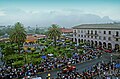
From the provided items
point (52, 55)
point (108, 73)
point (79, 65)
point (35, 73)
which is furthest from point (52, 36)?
point (108, 73)

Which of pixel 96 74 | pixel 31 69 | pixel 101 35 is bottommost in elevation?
pixel 96 74

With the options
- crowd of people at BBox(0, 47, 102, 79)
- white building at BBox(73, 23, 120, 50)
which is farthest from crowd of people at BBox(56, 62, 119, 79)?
white building at BBox(73, 23, 120, 50)

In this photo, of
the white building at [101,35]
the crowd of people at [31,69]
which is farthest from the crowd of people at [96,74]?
the white building at [101,35]

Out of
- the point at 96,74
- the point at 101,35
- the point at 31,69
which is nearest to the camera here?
the point at 96,74

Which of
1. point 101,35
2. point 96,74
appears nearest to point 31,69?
point 96,74

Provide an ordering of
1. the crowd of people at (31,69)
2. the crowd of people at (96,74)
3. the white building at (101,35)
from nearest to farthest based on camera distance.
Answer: the crowd of people at (96,74) < the crowd of people at (31,69) < the white building at (101,35)

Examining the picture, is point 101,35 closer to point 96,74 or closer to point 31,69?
point 96,74

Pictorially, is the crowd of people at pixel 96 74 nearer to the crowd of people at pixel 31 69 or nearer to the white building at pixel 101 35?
the crowd of people at pixel 31 69

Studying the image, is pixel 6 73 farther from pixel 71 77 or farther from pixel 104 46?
pixel 104 46

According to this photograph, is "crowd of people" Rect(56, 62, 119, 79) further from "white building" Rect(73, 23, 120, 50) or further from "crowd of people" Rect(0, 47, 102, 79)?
"white building" Rect(73, 23, 120, 50)
